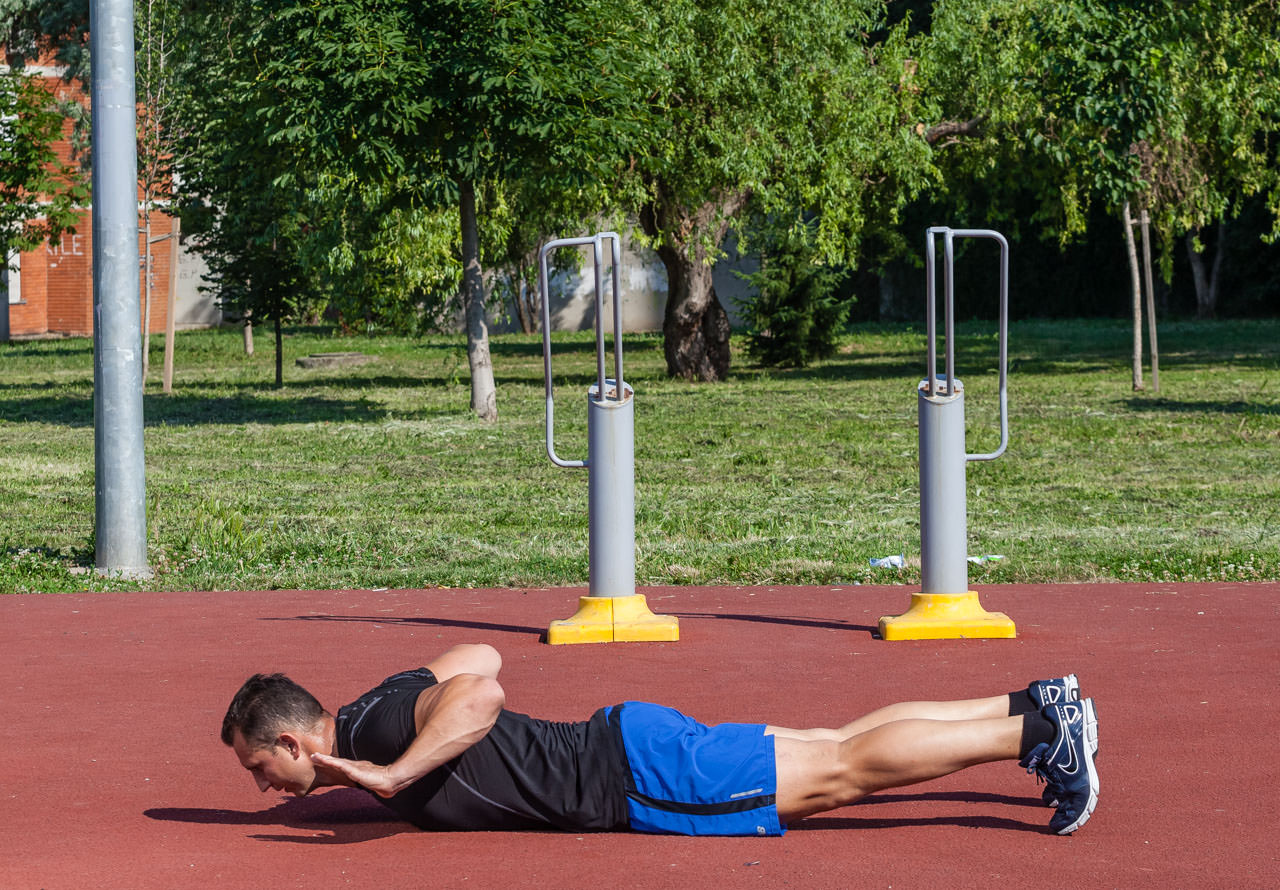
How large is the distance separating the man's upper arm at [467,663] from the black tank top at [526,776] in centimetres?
A: 32

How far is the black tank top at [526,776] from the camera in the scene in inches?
183

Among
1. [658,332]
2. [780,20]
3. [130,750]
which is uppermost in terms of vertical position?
[780,20]

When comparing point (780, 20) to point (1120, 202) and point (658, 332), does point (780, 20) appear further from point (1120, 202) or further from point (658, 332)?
point (658, 332)

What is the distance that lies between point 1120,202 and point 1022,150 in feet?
17.3

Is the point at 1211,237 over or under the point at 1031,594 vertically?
over

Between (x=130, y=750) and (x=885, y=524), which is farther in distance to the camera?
(x=885, y=524)

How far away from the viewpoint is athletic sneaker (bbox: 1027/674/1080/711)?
4.63 meters

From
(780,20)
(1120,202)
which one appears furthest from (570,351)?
(1120,202)

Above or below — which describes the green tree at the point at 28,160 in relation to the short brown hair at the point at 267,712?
above

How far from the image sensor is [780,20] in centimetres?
2491

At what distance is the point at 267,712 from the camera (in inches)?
175

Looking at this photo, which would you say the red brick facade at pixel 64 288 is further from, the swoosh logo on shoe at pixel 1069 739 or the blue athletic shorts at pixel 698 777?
the swoosh logo on shoe at pixel 1069 739

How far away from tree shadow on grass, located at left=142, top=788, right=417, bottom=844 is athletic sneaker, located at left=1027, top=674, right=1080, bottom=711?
74.7 inches

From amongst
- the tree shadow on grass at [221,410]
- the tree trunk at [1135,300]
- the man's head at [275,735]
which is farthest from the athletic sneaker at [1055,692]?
the tree trunk at [1135,300]
